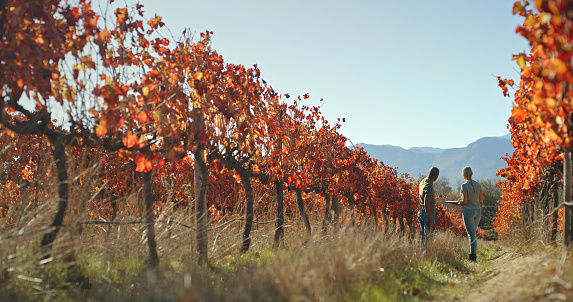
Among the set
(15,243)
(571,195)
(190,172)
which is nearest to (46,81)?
(15,243)

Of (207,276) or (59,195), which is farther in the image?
(207,276)

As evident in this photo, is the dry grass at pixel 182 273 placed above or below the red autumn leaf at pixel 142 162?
below

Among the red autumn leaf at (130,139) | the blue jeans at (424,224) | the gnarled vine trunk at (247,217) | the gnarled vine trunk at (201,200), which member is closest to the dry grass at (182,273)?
the gnarled vine trunk at (201,200)

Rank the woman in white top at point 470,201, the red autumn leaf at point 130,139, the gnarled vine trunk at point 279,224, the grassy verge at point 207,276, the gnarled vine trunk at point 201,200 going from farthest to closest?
the gnarled vine trunk at point 279,224 < the woman in white top at point 470,201 < the gnarled vine trunk at point 201,200 < the red autumn leaf at point 130,139 < the grassy verge at point 207,276

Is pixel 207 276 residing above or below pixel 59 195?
below

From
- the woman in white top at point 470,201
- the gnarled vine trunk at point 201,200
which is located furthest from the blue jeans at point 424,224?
the gnarled vine trunk at point 201,200

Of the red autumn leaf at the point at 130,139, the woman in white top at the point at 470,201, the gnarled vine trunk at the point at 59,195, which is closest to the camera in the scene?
the gnarled vine trunk at the point at 59,195

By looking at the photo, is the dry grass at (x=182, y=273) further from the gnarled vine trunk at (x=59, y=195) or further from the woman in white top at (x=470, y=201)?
the woman in white top at (x=470, y=201)

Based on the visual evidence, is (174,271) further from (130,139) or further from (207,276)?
(130,139)

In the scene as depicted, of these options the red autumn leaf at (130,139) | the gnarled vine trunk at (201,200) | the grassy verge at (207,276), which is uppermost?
the red autumn leaf at (130,139)

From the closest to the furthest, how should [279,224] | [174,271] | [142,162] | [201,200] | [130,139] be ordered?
[130,139], [142,162], [174,271], [201,200], [279,224]

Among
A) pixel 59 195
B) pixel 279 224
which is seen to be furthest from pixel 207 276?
pixel 279 224

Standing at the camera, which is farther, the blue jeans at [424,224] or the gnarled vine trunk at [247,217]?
the blue jeans at [424,224]

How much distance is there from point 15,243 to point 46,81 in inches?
72.0
